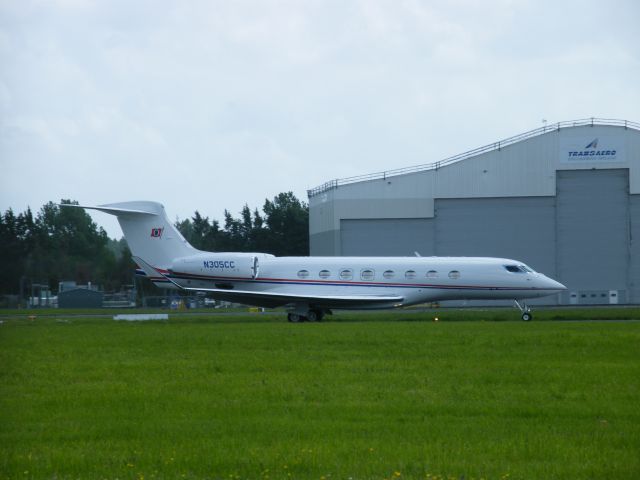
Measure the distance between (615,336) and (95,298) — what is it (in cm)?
4447

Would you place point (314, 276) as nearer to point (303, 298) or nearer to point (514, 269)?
point (303, 298)

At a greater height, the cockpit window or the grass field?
the cockpit window

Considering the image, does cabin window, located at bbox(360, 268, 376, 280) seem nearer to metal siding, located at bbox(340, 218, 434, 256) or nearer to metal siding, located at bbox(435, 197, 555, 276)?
metal siding, located at bbox(340, 218, 434, 256)

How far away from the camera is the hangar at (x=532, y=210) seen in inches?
1959

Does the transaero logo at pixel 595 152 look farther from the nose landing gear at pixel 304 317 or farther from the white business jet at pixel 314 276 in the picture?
the nose landing gear at pixel 304 317

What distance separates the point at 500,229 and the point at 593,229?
4723mm

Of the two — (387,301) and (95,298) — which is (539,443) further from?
(95,298)

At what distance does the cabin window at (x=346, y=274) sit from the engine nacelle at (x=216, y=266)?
131 inches

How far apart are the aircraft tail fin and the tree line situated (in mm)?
18081

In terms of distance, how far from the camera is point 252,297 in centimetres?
3556

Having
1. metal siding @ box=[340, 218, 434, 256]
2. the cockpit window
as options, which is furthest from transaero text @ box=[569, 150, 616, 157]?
the cockpit window

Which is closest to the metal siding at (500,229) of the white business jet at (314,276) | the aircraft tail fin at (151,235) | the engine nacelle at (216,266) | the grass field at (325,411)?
the white business jet at (314,276)

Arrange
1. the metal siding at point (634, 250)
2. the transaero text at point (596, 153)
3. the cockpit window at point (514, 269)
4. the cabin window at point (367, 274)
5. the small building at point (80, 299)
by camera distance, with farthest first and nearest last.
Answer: the small building at point (80, 299)
the metal siding at point (634, 250)
the transaero text at point (596, 153)
the cabin window at point (367, 274)
the cockpit window at point (514, 269)

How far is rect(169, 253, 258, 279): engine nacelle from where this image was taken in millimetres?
36344
